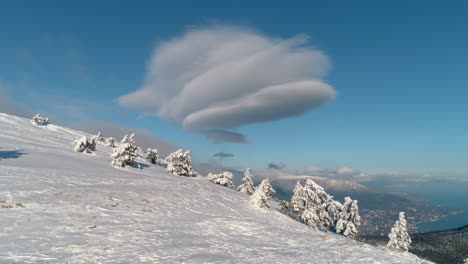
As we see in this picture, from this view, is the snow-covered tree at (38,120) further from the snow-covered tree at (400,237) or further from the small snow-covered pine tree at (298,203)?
the snow-covered tree at (400,237)

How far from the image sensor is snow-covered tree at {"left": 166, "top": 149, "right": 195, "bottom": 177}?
62159 mm

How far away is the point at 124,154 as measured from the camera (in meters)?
53.1

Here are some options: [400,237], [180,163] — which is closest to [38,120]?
[180,163]

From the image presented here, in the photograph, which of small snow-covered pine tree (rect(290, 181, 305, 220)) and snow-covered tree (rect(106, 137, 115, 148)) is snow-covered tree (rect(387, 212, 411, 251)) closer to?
small snow-covered pine tree (rect(290, 181, 305, 220))

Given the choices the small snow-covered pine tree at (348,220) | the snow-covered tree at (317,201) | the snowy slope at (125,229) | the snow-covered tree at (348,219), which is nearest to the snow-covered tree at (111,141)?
the snowy slope at (125,229)

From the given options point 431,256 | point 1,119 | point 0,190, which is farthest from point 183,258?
point 431,256

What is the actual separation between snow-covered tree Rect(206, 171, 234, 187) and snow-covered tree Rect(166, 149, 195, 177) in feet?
15.8

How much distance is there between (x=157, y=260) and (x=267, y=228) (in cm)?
1517

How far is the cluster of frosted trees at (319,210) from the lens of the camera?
190 feet

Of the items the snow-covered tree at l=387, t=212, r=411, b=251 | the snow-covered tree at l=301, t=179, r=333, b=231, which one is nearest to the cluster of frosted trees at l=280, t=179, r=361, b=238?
the snow-covered tree at l=301, t=179, r=333, b=231

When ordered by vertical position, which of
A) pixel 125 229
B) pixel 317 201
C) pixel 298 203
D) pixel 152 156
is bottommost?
pixel 125 229

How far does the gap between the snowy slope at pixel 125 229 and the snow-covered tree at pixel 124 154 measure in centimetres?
1375

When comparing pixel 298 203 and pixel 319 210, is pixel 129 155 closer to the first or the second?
pixel 298 203

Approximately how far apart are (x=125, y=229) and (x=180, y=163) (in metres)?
41.3
